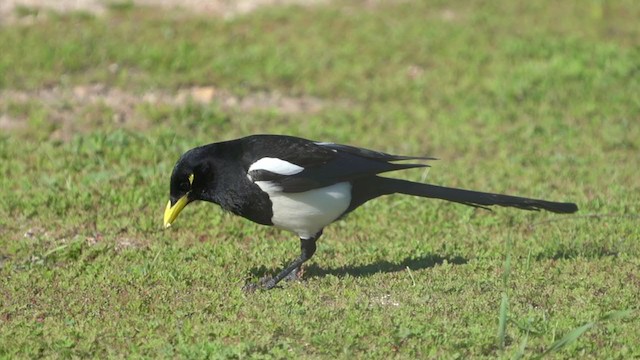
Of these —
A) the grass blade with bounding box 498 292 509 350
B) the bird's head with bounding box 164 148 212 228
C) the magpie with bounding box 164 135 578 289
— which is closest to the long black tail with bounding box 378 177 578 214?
the magpie with bounding box 164 135 578 289

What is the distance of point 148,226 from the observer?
7637mm

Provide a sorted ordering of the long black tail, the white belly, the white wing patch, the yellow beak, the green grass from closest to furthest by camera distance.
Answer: the green grass → the white wing patch → the white belly → the yellow beak → the long black tail

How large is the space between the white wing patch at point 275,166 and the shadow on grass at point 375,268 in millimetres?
707

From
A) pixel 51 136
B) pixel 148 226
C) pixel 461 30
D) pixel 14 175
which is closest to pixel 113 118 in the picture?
pixel 51 136

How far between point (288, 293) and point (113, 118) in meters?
4.15

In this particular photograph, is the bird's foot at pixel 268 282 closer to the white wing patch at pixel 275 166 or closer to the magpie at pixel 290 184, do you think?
the magpie at pixel 290 184

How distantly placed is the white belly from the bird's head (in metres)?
0.31

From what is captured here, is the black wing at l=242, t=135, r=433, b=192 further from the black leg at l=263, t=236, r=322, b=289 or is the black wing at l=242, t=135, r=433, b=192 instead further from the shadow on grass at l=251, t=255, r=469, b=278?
the shadow on grass at l=251, t=255, r=469, b=278

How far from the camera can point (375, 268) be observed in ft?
22.4

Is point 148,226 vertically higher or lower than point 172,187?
lower

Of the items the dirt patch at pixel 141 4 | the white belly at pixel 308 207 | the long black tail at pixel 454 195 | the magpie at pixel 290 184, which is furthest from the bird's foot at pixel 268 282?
the dirt patch at pixel 141 4

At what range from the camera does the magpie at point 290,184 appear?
6.32 meters

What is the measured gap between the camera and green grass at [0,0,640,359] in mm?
5645

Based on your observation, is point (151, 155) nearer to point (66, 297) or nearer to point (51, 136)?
point (51, 136)
